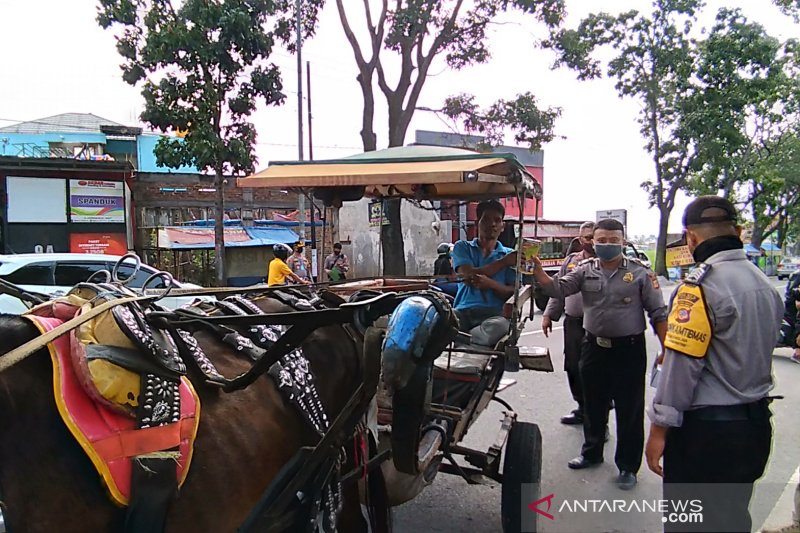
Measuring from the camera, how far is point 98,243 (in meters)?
16.4

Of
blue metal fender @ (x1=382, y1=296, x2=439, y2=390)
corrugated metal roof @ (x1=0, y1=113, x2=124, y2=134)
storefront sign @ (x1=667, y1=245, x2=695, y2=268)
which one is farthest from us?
corrugated metal roof @ (x1=0, y1=113, x2=124, y2=134)

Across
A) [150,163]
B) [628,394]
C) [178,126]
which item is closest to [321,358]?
[628,394]

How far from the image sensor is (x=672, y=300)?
2.39m

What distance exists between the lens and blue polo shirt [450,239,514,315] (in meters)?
4.09

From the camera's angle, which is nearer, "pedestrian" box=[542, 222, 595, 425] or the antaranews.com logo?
the antaranews.com logo

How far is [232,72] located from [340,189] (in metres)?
8.52

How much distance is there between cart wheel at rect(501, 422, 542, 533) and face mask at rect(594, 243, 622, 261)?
1.36m

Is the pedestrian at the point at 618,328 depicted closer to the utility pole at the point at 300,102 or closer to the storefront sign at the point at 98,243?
the utility pole at the point at 300,102

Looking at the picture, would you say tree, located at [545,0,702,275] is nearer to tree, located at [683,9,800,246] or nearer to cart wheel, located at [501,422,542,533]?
tree, located at [683,9,800,246]

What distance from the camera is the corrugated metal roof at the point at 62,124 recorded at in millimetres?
37381

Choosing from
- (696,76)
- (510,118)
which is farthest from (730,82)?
(510,118)

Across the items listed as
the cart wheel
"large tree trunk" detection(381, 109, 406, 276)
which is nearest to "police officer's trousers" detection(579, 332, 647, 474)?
the cart wheel

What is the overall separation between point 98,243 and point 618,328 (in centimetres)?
1601

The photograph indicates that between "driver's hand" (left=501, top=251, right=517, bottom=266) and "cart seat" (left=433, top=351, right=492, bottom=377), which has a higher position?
"driver's hand" (left=501, top=251, right=517, bottom=266)
